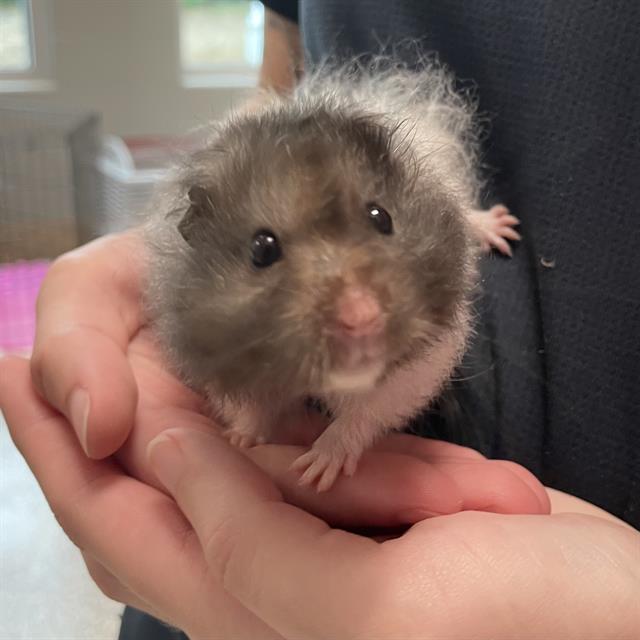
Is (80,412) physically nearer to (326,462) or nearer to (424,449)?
(326,462)

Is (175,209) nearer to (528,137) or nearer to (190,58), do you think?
(528,137)

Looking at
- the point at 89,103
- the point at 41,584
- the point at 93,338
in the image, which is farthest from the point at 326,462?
the point at 89,103

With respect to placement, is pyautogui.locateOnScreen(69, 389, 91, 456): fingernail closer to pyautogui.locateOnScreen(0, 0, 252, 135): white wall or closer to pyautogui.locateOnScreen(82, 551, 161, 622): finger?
pyautogui.locateOnScreen(82, 551, 161, 622): finger

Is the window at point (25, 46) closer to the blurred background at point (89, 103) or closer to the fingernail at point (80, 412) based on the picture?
the blurred background at point (89, 103)

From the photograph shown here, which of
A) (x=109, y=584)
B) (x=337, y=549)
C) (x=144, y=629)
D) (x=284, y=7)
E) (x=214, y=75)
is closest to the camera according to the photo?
(x=337, y=549)

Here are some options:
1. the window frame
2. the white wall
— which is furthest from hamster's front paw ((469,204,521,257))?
the window frame

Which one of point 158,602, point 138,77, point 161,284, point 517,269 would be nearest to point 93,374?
point 161,284

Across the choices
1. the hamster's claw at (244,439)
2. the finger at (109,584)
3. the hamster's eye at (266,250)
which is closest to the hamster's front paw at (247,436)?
the hamster's claw at (244,439)
